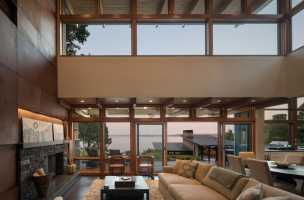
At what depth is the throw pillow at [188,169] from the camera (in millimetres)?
7609

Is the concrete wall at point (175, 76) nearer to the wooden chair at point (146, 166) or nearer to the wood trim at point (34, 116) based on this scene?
the wood trim at point (34, 116)

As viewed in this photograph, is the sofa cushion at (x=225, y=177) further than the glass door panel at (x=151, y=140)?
No

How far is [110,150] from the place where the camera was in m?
11.5

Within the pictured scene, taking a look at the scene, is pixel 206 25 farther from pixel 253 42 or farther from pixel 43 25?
pixel 43 25

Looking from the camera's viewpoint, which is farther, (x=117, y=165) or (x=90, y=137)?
(x=90, y=137)

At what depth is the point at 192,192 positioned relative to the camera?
5.72 metres

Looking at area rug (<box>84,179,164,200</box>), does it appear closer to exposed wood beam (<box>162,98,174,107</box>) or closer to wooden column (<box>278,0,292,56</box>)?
exposed wood beam (<box>162,98,174,107</box>)

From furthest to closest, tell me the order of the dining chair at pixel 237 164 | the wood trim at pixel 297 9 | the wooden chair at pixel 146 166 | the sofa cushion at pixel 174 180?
the wooden chair at pixel 146 166 → the wood trim at pixel 297 9 → the dining chair at pixel 237 164 → the sofa cushion at pixel 174 180

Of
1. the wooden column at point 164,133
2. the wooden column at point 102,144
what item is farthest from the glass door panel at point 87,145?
the wooden column at point 164,133

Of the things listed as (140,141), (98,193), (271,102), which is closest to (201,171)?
(98,193)

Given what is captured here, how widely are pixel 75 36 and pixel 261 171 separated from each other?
6846 mm

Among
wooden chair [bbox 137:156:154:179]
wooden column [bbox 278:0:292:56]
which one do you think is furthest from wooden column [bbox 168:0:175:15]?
wooden chair [bbox 137:156:154:179]

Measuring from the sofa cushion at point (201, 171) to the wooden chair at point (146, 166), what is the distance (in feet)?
11.7

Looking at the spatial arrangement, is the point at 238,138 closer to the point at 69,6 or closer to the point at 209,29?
the point at 209,29
